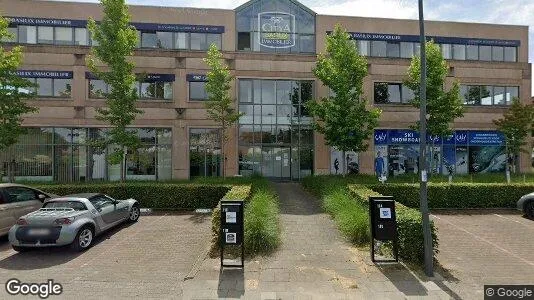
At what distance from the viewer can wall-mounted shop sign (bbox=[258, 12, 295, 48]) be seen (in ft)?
71.9

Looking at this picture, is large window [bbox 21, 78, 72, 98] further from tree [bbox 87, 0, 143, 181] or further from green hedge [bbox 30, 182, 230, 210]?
green hedge [bbox 30, 182, 230, 210]

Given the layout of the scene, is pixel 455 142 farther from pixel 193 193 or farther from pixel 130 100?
pixel 130 100

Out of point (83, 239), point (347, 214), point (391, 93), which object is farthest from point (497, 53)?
point (83, 239)

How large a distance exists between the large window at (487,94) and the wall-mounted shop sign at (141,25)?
17495 millimetres

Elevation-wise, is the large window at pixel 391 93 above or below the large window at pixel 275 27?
below

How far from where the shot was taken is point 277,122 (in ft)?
71.6

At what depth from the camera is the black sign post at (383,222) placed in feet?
23.0

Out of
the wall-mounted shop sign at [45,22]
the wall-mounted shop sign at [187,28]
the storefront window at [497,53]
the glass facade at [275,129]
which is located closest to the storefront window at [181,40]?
the wall-mounted shop sign at [187,28]

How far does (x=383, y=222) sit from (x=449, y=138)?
1906cm

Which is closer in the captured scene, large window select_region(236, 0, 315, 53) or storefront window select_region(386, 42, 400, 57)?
large window select_region(236, 0, 315, 53)

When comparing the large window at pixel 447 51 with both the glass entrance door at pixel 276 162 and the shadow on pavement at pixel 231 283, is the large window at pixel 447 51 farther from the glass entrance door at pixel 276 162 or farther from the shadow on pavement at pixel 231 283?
the shadow on pavement at pixel 231 283

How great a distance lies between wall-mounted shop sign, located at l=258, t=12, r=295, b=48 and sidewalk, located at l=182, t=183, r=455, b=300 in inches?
647

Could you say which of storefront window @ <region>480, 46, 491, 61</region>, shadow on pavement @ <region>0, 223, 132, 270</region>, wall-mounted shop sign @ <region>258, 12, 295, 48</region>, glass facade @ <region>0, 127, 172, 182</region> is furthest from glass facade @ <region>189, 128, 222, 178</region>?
storefront window @ <region>480, 46, 491, 61</region>

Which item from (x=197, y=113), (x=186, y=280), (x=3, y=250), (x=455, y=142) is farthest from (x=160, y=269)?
(x=455, y=142)
